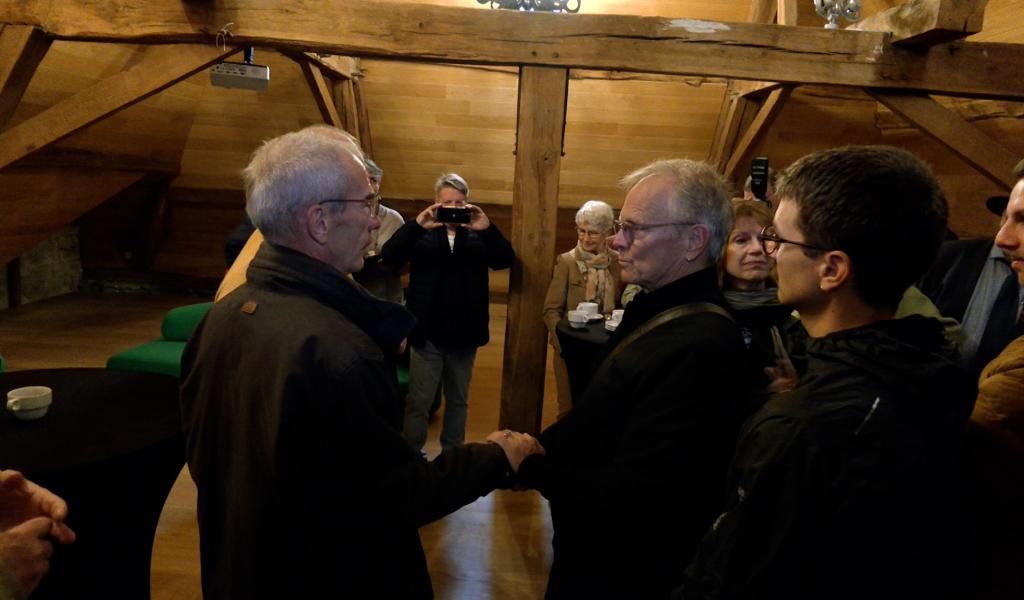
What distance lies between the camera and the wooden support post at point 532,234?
11.1 feet

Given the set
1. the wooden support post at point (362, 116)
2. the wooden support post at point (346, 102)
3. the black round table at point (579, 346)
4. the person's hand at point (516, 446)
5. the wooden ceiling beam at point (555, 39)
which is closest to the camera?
the person's hand at point (516, 446)

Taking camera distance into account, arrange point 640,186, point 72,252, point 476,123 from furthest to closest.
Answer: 1. point 72,252
2. point 476,123
3. point 640,186

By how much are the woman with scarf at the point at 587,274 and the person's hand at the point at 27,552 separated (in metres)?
2.56

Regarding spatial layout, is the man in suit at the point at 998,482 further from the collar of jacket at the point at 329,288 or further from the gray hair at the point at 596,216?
the gray hair at the point at 596,216

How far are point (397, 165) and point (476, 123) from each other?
90 centimetres

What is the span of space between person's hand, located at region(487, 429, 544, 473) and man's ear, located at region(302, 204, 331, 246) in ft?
1.98

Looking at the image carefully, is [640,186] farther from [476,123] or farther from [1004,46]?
[476,123]

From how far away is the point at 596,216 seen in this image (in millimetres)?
3729

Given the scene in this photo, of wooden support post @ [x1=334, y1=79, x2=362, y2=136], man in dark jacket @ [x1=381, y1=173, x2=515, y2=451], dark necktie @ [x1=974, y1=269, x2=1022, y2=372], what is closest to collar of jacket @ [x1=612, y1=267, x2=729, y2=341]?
dark necktie @ [x1=974, y1=269, x2=1022, y2=372]

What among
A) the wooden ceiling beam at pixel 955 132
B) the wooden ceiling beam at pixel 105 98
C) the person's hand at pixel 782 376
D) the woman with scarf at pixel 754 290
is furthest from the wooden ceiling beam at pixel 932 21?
the wooden ceiling beam at pixel 105 98

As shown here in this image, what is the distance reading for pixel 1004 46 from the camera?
11.8 feet

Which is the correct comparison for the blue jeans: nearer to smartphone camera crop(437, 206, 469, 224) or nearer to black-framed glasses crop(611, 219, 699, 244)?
smartphone camera crop(437, 206, 469, 224)

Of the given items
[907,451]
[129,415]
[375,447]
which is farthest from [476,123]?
[907,451]

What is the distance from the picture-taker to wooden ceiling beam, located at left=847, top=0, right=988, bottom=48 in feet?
10.4
